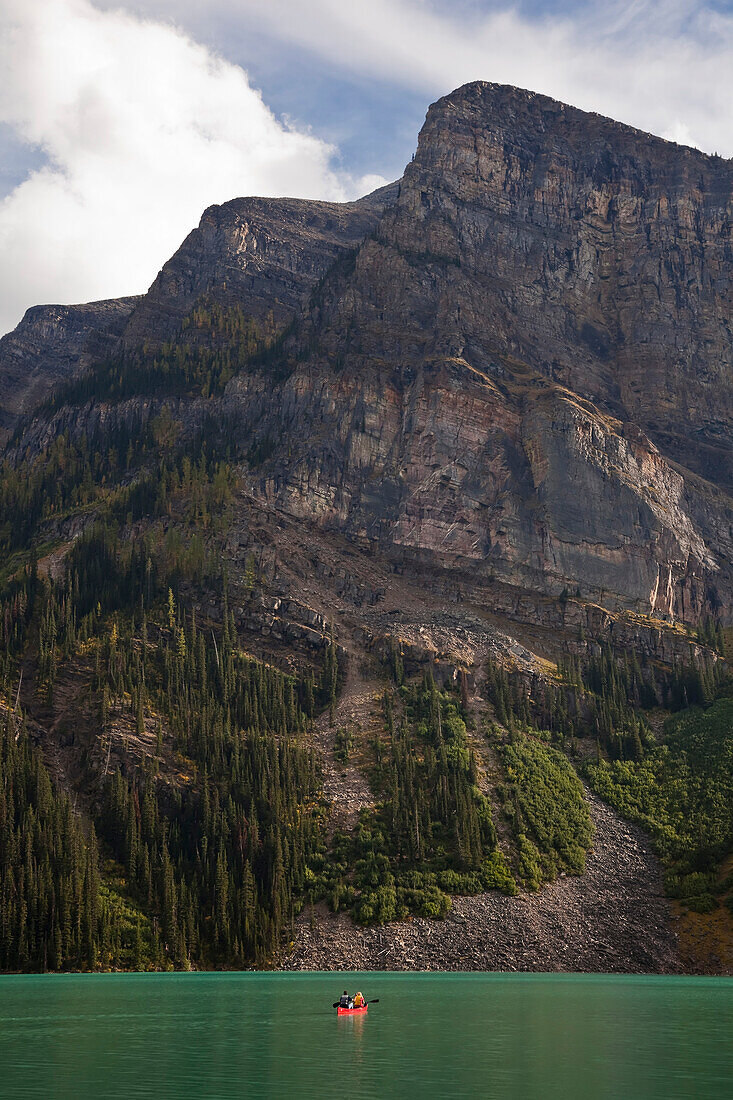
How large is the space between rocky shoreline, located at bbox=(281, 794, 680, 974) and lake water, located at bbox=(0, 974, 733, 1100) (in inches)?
873

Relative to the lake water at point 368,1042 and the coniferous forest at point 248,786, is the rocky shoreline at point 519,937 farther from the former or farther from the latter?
the lake water at point 368,1042

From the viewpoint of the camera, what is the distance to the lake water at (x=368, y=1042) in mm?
54938

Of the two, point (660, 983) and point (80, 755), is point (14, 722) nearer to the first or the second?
point (80, 755)

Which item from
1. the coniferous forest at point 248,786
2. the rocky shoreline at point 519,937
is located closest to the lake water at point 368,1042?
the rocky shoreline at point 519,937

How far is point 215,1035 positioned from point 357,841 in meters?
76.9

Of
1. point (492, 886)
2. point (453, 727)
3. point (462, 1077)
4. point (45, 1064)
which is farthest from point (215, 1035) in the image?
point (453, 727)

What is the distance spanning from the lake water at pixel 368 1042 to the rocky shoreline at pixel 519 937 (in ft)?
72.7

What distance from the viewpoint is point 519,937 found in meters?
135

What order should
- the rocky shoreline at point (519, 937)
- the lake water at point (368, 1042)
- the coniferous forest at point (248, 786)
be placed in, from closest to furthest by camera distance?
the lake water at point (368, 1042)
the rocky shoreline at point (519, 937)
the coniferous forest at point (248, 786)

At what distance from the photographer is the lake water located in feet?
180

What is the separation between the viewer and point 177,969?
5108 inches

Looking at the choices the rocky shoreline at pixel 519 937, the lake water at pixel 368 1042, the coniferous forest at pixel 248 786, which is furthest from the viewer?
the coniferous forest at pixel 248 786

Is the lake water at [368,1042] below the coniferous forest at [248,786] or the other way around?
below

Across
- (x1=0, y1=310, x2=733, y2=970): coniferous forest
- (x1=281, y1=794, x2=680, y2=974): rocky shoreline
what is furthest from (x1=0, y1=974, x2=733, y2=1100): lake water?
(x1=0, y1=310, x2=733, y2=970): coniferous forest
